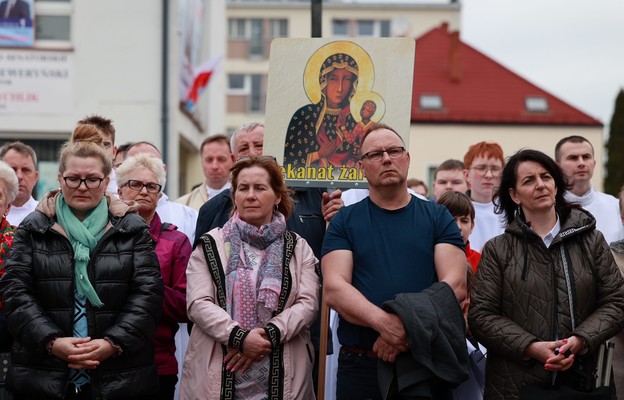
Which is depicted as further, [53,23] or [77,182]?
[53,23]

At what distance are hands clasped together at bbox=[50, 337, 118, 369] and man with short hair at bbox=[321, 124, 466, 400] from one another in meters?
1.24

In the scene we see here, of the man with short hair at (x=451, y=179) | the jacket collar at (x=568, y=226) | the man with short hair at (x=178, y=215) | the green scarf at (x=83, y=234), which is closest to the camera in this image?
the green scarf at (x=83, y=234)

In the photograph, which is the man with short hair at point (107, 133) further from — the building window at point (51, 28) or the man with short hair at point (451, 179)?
the building window at point (51, 28)

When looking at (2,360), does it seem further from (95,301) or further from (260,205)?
(260,205)

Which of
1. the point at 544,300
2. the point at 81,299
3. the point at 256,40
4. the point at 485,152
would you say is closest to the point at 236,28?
the point at 256,40

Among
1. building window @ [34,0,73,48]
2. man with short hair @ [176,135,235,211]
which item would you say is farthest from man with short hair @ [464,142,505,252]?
building window @ [34,0,73,48]

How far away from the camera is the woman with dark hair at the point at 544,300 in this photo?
5.23 metres

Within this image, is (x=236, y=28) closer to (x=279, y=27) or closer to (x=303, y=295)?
(x=279, y=27)

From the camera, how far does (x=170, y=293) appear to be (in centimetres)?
571

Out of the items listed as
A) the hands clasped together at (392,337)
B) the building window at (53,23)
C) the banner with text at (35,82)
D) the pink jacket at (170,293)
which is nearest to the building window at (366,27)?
the building window at (53,23)

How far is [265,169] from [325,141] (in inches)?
26.8

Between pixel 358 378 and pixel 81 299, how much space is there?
1573mm

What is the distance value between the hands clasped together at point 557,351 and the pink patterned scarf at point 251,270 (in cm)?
144

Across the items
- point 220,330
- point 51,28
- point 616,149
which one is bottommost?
point 616,149
